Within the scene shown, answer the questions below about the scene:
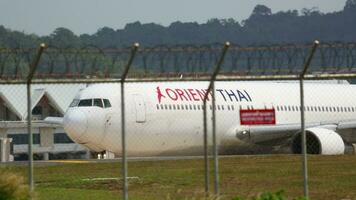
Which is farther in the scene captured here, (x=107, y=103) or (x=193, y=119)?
(x=193, y=119)

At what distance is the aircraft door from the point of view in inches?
1663

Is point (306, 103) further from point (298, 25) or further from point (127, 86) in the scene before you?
point (298, 25)

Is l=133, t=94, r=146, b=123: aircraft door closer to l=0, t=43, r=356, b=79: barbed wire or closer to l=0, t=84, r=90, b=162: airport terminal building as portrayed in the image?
l=0, t=43, r=356, b=79: barbed wire

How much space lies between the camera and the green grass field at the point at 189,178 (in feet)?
78.5

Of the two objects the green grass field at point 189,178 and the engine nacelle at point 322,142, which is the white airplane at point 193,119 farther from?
the green grass field at point 189,178

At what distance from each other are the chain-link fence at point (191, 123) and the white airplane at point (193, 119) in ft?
0.15

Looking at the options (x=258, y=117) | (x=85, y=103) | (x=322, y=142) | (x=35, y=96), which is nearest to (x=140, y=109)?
(x=85, y=103)

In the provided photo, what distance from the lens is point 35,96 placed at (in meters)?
74.8

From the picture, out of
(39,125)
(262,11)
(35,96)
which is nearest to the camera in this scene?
(39,125)

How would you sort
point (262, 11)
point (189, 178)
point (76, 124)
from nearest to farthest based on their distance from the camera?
point (189, 178) → point (76, 124) → point (262, 11)

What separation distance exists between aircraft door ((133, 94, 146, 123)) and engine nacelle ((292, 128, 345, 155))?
17.4 feet

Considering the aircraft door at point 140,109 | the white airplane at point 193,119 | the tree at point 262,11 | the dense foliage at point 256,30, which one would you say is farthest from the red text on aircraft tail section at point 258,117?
the tree at point 262,11

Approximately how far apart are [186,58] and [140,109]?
1955 centimetres

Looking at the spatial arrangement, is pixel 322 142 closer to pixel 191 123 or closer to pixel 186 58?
pixel 191 123
